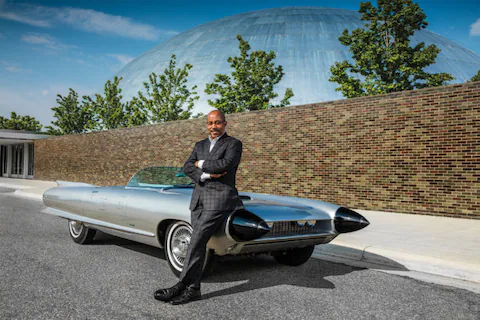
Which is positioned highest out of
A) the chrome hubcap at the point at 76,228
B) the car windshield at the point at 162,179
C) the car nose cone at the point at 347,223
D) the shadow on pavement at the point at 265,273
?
the car windshield at the point at 162,179

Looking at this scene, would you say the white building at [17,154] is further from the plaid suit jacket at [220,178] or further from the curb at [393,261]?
the plaid suit jacket at [220,178]

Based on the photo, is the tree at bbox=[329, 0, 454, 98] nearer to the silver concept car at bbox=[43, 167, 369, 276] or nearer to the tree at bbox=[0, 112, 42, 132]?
the silver concept car at bbox=[43, 167, 369, 276]

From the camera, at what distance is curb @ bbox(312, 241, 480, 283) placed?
445 cm

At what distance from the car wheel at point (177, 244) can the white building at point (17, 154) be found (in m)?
31.9

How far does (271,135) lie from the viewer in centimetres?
1291

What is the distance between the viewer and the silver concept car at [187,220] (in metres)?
3.70

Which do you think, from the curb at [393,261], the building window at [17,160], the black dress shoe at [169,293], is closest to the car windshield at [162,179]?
the black dress shoe at [169,293]

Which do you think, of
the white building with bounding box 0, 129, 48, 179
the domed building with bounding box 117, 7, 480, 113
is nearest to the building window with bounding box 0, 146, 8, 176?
the white building with bounding box 0, 129, 48, 179

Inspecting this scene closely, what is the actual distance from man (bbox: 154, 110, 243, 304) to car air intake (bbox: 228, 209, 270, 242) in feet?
0.32

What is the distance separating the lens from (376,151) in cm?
1042

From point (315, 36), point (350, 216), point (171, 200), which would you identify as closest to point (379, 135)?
point (350, 216)

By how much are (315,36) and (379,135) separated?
35.9 meters

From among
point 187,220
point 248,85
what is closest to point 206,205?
point 187,220

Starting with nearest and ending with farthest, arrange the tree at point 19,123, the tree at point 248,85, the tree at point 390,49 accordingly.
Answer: the tree at point 390,49 < the tree at point 248,85 < the tree at point 19,123
